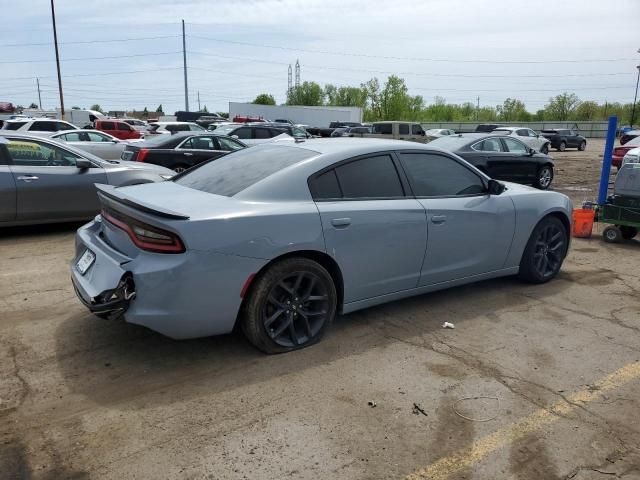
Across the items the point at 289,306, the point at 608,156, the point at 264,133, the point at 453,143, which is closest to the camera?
the point at 289,306

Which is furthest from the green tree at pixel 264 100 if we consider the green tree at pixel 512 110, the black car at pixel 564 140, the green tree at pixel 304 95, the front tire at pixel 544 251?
the front tire at pixel 544 251

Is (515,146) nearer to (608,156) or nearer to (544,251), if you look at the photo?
(608,156)

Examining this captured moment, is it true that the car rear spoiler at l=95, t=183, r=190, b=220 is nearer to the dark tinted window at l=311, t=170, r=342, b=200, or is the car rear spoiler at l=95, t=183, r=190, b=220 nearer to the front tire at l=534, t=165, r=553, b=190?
the dark tinted window at l=311, t=170, r=342, b=200

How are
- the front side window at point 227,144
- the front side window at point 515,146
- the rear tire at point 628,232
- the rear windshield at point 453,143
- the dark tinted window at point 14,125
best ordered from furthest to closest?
the dark tinted window at point 14,125 → the front side window at point 515,146 → the front side window at point 227,144 → the rear windshield at point 453,143 → the rear tire at point 628,232

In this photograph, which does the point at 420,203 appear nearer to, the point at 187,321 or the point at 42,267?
the point at 187,321

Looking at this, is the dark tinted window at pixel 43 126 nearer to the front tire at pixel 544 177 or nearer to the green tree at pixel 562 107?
the front tire at pixel 544 177

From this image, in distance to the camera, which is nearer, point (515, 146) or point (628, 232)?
point (628, 232)

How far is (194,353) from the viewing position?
12.6 ft

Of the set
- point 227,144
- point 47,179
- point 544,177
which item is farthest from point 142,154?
point 544,177

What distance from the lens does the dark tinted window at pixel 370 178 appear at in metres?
4.10

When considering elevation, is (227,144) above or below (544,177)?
above

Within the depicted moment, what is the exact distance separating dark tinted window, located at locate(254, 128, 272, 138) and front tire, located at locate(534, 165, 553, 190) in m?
9.03

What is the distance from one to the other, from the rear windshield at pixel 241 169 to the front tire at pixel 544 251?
2.61m

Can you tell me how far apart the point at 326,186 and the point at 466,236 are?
1.46m
